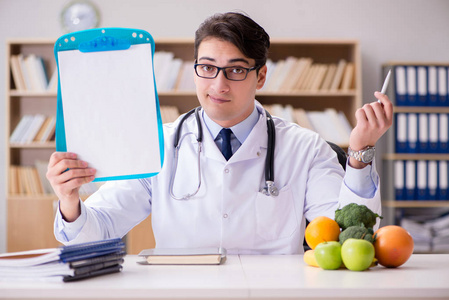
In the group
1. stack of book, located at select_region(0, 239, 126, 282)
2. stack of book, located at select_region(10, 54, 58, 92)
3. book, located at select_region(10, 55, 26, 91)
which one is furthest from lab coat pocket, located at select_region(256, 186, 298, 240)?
book, located at select_region(10, 55, 26, 91)

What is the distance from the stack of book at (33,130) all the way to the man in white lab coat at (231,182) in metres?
2.35

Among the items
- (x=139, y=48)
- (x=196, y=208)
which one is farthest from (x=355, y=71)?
(x=139, y=48)

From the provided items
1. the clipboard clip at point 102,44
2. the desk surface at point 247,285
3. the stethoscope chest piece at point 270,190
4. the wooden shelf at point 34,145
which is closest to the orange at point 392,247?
the desk surface at point 247,285

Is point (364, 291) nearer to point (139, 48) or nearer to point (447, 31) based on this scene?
point (139, 48)

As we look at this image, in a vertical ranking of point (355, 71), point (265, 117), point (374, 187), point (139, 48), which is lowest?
point (374, 187)

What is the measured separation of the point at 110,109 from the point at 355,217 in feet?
2.10

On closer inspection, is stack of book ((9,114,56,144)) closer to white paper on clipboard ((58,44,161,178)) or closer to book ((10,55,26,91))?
book ((10,55,26,91))

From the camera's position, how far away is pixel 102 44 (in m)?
1.24

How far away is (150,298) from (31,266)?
282 mm

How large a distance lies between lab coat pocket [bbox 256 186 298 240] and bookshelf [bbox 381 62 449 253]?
2396 millimetres

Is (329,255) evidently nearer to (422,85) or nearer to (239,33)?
(239,33)

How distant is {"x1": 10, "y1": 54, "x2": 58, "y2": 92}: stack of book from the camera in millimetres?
3832

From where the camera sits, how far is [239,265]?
121cm

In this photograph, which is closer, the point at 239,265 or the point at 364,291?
the point at 364,291
